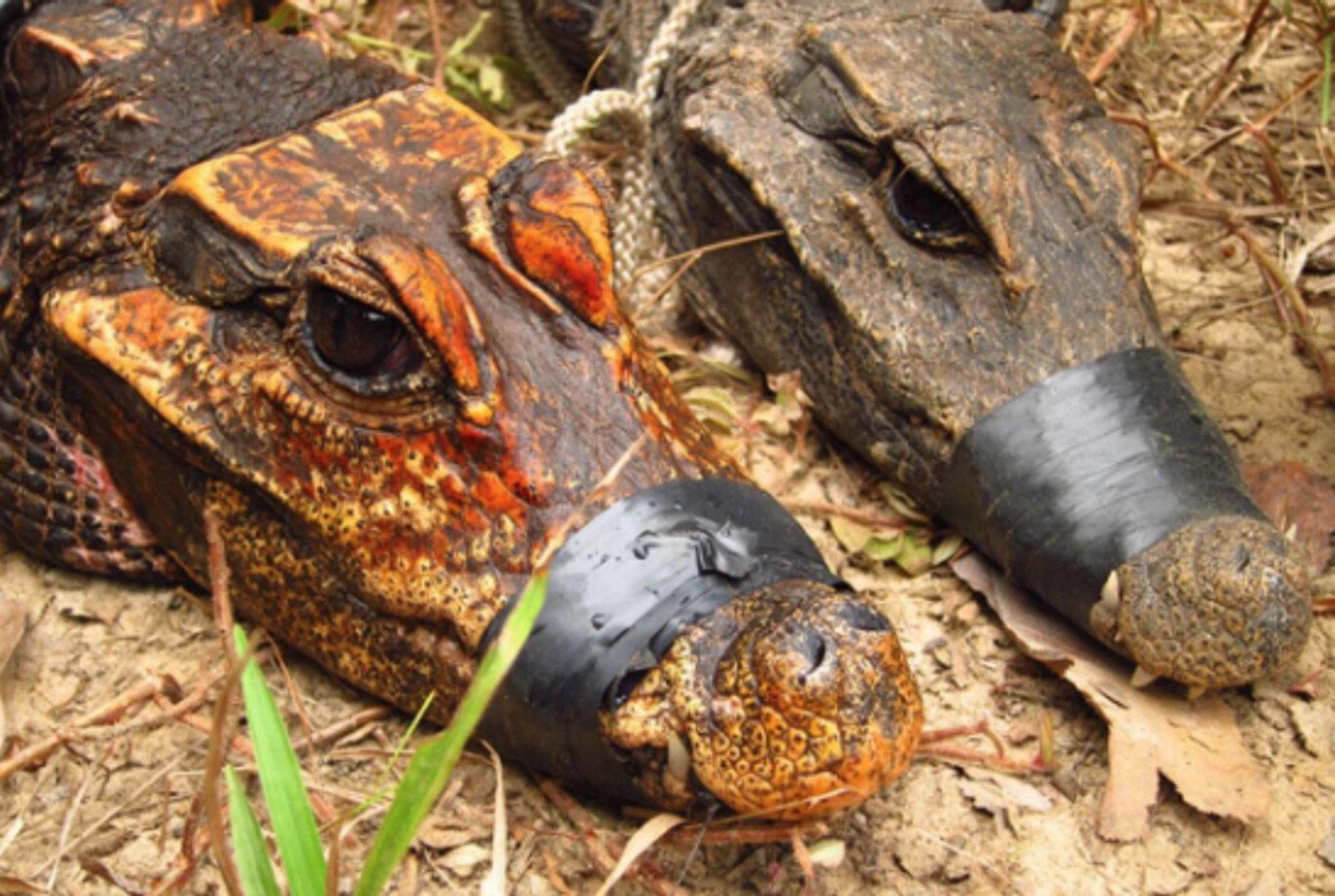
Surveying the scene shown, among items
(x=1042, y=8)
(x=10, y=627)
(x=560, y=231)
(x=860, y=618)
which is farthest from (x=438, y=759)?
(x=1042, y=8)

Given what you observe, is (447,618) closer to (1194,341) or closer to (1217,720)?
(1217,720)

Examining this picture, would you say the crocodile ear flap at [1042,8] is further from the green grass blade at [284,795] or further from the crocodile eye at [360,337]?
the green grass blade at [284,795]

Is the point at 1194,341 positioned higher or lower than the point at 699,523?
lower

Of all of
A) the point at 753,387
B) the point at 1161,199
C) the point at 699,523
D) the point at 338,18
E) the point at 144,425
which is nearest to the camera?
the point at 699,523

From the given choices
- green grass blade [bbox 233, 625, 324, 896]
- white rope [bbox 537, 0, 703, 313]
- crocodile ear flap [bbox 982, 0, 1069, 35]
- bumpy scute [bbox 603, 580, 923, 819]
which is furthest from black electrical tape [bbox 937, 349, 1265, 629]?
green grass blade [bbox 233, 625, 324, 896]

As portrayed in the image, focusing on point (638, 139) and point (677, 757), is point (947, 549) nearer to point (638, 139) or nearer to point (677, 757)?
point (677, 757)

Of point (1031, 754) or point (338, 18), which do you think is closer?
point (1031, 754)

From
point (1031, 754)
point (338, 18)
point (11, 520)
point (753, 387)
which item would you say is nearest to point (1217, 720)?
point (1031, 754)
